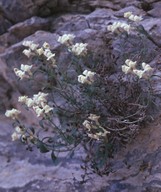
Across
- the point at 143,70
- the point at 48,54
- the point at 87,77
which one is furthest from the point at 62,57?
the point at 143,70

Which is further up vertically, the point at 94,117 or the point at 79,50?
the point at 79,50

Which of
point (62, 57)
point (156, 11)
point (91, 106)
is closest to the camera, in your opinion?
point (91, 106)

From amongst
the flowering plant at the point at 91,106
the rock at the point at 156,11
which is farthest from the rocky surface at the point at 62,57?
the flowering plant at the point at 91,106

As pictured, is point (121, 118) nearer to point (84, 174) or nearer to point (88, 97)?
point (88, 97)

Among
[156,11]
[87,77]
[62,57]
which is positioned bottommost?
[62,57]

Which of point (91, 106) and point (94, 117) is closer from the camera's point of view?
point (94, 117)

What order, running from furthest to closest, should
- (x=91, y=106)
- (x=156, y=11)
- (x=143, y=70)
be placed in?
(x=156, y=11) → (x=91, y=106) → (x=143, y=70)

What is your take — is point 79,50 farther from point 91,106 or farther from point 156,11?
point 156,11
